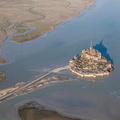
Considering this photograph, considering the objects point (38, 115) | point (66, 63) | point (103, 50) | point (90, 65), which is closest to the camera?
point (38, 115)

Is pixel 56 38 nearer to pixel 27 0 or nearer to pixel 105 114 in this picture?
pixel 105 114

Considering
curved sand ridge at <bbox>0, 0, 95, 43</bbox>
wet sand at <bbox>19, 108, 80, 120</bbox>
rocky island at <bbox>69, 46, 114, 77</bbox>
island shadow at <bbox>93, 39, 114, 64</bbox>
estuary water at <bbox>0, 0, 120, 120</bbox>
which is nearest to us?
wet sand at <bbox>19, 108, 80, 120</bbox>

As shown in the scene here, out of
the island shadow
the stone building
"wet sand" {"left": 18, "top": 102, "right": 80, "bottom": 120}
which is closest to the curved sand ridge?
the island shadow

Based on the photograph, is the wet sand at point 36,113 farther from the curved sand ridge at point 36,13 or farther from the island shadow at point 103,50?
the curved sand ridge at point 36,13

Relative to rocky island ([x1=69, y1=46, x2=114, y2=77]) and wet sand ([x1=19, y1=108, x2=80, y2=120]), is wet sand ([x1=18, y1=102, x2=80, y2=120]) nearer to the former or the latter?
wet sand ([x1=19, y1=108, x2=80, y2=120])

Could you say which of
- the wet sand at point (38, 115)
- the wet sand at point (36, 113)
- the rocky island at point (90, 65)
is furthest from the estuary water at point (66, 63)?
the rocky island at point (90, 65)

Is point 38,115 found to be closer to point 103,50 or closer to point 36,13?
point 103,50

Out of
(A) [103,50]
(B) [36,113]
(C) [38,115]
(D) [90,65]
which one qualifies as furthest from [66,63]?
(C) [38,115]
